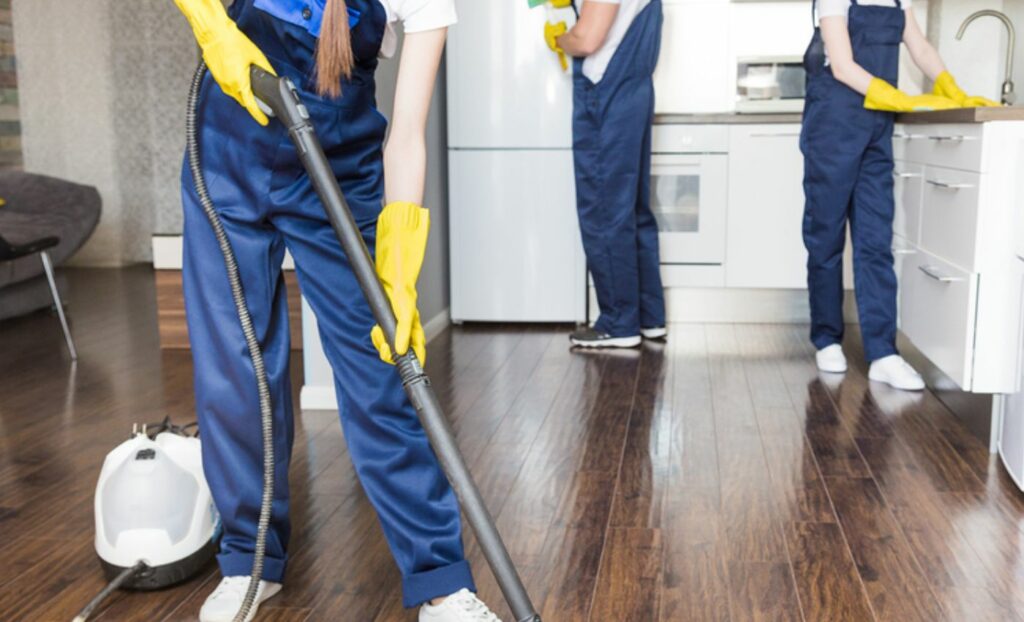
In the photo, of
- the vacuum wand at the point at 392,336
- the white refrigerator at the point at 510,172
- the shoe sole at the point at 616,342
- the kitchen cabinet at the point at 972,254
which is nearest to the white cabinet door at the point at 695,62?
the white refrigerator at the point at 510,172

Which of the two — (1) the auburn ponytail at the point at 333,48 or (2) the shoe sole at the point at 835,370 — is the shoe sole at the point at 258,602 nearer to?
(1) the auburn ponytail at the point at 333,48

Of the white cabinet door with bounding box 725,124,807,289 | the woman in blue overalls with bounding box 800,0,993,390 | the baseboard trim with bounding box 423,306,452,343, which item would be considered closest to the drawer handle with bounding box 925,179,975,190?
the woman in blue overalls with bounding box 800,0,993,390

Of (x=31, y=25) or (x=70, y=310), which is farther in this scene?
(x=31, y=25)

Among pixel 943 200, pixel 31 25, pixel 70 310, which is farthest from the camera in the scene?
pixel 31 25

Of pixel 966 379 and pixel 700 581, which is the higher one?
pixel 966 379

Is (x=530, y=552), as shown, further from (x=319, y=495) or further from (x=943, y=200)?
(x=943, y=200)

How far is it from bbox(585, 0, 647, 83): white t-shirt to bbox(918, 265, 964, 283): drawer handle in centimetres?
121

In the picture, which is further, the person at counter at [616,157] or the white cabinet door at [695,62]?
the white cabinet door at [695,62]

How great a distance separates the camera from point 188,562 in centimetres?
188

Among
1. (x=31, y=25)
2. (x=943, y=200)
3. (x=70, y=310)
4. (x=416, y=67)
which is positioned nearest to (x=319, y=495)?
(x=416, y=67)

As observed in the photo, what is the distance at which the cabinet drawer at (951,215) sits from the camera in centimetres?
264

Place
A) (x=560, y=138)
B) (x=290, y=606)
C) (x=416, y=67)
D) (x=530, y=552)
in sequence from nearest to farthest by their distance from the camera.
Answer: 1. (x=416, y=67)
2. (x=290, y=606)
3. (x=530, y=552)
4. (x=560, y=138)

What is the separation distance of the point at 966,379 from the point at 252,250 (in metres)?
1.76

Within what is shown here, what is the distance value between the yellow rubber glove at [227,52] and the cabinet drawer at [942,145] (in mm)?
1797
